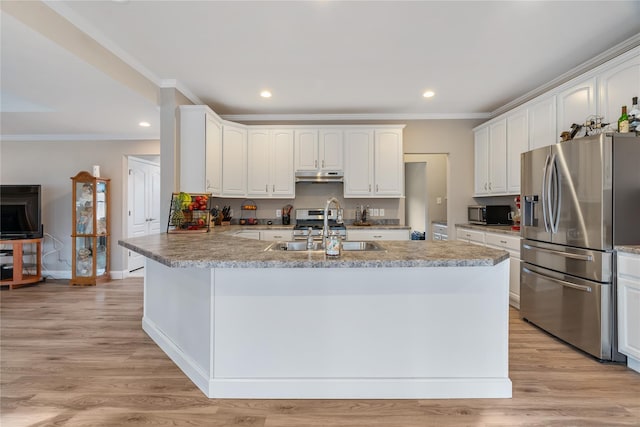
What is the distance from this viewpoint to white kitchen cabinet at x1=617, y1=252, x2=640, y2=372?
7.35ft

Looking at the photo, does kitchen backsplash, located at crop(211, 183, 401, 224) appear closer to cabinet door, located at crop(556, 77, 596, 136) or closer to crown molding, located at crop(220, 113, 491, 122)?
crown molding, located at crop(220, 113, 491, 122)

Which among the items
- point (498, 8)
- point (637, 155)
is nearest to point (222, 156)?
point (498, 8)

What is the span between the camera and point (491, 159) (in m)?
4.43

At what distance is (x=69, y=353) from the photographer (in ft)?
8.45

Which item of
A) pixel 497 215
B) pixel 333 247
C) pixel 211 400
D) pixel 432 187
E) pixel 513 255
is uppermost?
pixel 432 187

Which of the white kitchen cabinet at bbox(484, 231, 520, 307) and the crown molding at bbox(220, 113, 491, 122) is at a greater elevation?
the crown molding at bbox(220, 113, 491, 122)

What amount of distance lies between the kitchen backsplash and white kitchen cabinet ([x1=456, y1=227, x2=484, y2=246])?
34.5 inches

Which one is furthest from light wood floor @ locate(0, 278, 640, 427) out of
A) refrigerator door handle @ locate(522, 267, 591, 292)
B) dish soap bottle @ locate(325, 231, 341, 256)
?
dish soap bottle @ locate(325, 231, 341, 256)

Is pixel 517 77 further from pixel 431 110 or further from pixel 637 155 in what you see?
pixel 637 155

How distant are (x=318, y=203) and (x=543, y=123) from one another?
2964 millimetres

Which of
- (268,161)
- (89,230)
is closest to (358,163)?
(268,161)

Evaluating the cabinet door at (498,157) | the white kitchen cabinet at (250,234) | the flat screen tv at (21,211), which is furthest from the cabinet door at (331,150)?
the flat screen tv at (21,211)

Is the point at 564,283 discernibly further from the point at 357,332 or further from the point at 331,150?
the point at 331,150

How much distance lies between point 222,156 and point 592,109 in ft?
12.9
